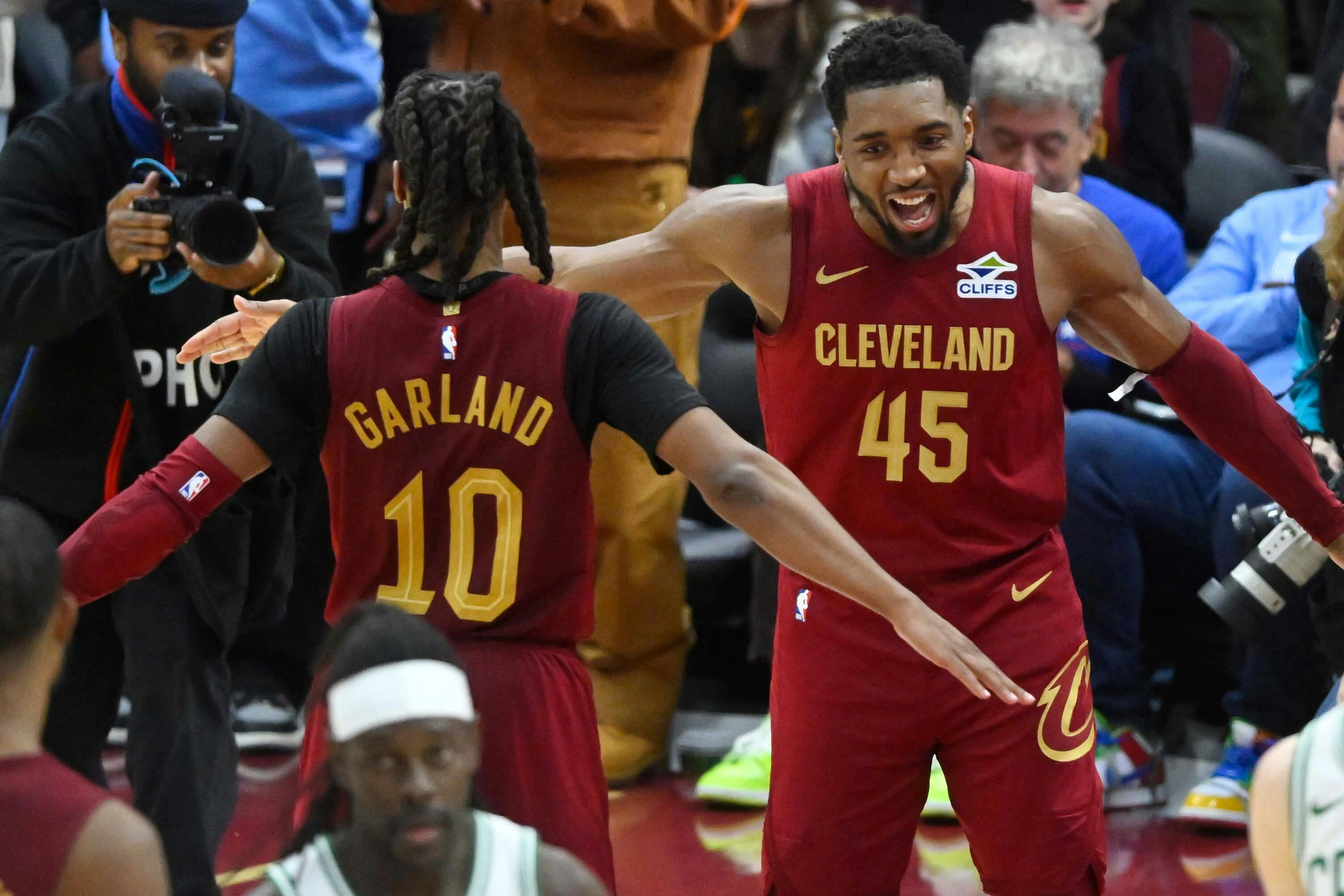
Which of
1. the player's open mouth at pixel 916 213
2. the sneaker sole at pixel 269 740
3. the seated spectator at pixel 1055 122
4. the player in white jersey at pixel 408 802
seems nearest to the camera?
the player in white jersey at pixel 408 802

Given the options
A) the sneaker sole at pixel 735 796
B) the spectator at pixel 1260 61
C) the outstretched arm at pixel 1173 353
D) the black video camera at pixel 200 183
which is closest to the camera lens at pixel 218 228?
the black video camera at pixel 200 183

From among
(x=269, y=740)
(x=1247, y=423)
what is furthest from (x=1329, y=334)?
(x=269, y=740)

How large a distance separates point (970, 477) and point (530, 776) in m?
1.11

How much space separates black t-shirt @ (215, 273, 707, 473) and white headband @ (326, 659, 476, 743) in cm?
77

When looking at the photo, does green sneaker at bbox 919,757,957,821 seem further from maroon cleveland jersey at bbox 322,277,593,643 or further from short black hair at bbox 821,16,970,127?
maroon cleveland jersey at bbox 322,277,593,643

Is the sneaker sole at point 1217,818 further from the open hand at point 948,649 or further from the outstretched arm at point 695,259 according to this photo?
the open hand at point 948,649

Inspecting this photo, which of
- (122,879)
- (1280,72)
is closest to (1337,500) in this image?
(122,879)

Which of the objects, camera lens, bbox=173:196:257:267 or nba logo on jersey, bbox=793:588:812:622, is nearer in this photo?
nba logo on jersey, bbox=793:588:812:622

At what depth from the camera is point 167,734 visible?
4570mm

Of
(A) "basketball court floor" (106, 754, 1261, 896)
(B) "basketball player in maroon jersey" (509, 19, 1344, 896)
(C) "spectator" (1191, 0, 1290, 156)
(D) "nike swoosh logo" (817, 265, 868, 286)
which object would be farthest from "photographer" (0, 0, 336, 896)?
(C) "spectator" (1191, 0, 1290, 156)

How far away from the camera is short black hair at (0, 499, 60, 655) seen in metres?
2.55

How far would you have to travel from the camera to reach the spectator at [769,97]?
21.3ft

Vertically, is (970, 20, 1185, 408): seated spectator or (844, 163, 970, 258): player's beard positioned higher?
(844, 163, 970, 258): player's beard

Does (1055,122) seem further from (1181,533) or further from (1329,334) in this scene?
(1329,334)
